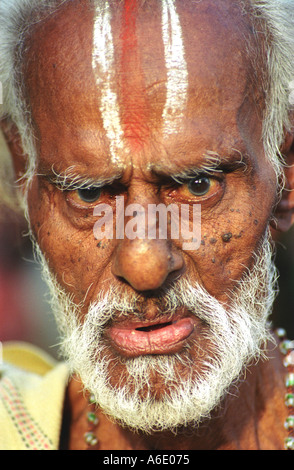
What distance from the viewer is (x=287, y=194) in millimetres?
1980

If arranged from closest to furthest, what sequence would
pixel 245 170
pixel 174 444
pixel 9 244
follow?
pixel 245 170 < pixel 174 444 < pixel 9 244

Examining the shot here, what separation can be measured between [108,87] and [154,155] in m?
0.25

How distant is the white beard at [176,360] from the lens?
5.39 feet

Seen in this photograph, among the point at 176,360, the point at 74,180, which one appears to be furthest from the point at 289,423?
the point at 74,180

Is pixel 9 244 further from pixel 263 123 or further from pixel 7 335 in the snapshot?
pixel 263 123

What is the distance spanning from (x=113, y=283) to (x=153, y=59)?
677 millimetres

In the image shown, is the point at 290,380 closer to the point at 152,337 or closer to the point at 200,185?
the point at 152,337

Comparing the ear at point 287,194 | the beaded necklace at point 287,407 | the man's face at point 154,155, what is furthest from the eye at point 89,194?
the beaded necklace at point 287,407

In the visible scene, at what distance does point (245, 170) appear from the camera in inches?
67.3

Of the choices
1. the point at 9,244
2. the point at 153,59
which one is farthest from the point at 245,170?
the point at 9,244

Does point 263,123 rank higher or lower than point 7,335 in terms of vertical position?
higher

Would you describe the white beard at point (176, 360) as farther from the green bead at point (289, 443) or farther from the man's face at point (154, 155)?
the green bead at point (289, 443)
